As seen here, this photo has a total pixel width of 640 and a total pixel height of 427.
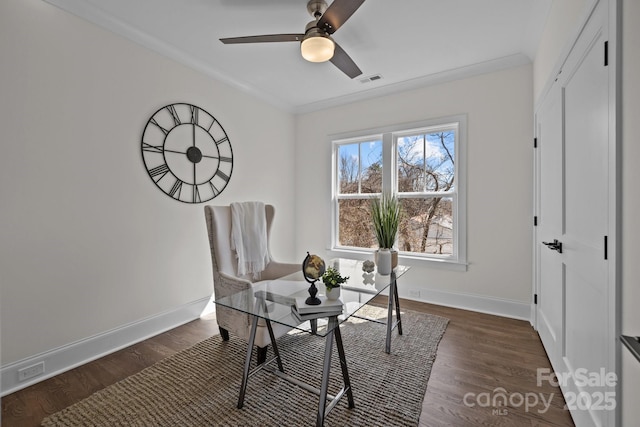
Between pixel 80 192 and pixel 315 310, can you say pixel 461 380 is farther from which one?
pixel 80 192

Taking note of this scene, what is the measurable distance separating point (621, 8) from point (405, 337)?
2.35 m

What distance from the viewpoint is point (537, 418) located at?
1.56m

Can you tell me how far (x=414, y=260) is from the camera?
11.3 ft

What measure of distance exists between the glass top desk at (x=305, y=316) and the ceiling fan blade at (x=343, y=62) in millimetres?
1712

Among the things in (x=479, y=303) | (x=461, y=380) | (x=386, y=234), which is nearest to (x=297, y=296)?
(x=386, y=234)

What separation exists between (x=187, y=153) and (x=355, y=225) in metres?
2.30

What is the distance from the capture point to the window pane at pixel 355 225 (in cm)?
388

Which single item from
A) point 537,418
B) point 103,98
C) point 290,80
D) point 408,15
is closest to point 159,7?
point 103,98

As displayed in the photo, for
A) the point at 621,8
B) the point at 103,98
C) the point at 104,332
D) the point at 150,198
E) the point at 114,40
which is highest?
the point at 114,40

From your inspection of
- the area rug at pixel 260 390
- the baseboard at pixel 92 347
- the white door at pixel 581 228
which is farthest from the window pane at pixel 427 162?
the baseboard at pixel 92 347

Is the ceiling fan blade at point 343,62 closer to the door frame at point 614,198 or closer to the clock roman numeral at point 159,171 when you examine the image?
the door frame at point 614,198

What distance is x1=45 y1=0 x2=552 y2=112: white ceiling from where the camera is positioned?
210 centimetres

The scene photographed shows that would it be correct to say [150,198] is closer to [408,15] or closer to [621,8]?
[408,15]
